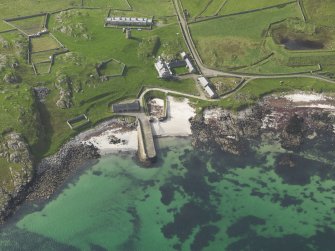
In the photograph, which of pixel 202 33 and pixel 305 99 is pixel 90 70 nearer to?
pixel 202 33

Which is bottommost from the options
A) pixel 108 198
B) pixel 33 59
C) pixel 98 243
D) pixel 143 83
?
pixel 98 243

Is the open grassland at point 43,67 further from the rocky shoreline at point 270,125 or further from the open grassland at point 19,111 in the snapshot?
the rocky shoreline at point 270,125

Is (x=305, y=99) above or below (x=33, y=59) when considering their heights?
below

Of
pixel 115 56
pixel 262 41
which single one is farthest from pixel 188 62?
pixel 262 41

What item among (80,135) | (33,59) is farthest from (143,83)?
(33,59)

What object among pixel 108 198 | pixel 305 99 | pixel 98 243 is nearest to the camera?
pixel 98 243

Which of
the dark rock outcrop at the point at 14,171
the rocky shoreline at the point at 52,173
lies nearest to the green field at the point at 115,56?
the dark rock outcrop at the point at 14,171
